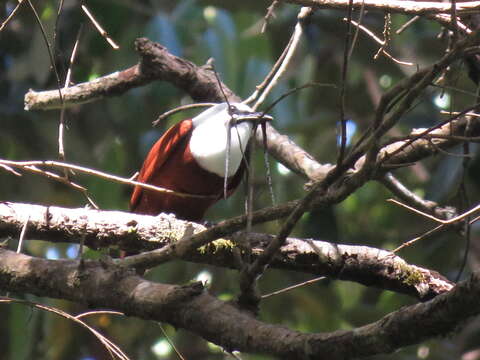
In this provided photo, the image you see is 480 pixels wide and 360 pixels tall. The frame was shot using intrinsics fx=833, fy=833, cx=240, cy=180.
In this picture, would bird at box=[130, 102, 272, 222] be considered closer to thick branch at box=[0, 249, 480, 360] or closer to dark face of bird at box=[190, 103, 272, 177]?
dark face of bird at box=[190, 103, 272, 177]

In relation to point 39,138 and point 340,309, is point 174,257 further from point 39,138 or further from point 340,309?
point 340,309

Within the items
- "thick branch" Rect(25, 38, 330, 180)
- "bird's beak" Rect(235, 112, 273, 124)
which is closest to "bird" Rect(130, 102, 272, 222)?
"thick branch" Rect(25, 38, 330, 180)

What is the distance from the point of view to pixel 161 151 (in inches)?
160

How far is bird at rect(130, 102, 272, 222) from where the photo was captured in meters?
3.93

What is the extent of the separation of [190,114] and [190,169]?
116cm

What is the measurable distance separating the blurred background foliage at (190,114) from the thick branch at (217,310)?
7.26 ft

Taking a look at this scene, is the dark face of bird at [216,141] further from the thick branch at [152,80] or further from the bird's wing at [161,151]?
the thick branch at [152,80]

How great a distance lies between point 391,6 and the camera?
7.36 feet

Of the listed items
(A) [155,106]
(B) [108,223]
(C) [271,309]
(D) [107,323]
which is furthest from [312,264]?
(D) [107,323]

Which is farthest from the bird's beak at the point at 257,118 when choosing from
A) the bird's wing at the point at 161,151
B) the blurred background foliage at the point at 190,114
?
the blurred background foliage at the point at 190,114

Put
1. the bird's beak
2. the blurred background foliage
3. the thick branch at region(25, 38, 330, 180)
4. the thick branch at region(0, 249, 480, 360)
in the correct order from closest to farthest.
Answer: the thick branch at region(0, 249, 480, 360), the bird's beak, the thick branch at region(25, 38, 330, 180), the blurred background foliage

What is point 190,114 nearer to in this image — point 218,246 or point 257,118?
point 218,246

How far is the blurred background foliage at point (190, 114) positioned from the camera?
4.92 m

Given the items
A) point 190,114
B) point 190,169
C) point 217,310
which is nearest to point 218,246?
point 217,310
